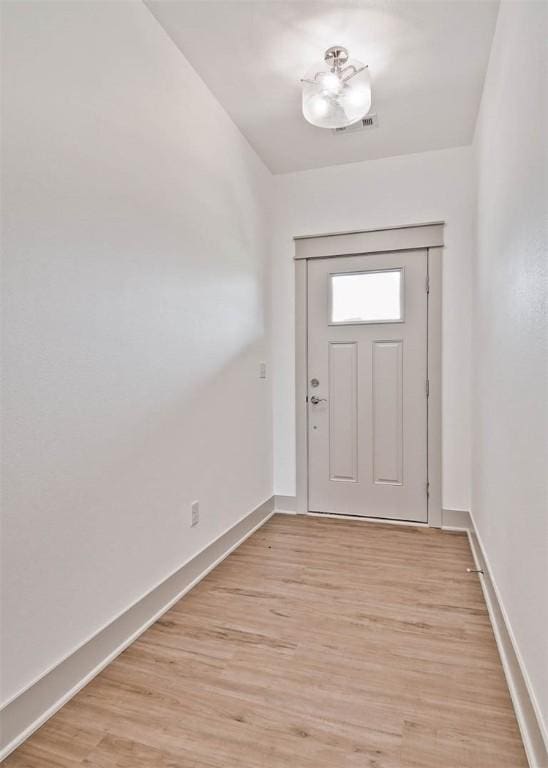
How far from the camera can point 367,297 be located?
11.7 feet

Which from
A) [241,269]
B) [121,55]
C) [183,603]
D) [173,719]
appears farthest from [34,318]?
[241,269]

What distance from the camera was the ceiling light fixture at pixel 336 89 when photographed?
90.5 inches

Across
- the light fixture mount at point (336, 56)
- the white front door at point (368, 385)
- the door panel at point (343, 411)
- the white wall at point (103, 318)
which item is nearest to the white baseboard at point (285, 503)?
the white front door at point (368, 385)

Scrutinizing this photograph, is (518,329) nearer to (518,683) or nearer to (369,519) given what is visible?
(518,683)

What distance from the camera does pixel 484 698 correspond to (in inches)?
62.5

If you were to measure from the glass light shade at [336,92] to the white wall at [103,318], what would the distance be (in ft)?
2.09

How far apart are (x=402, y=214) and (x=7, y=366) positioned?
294cm

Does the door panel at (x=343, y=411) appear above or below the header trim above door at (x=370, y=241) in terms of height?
below

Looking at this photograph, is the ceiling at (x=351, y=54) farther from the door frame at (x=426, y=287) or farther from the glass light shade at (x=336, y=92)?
the door frame at (x=426, y=287)

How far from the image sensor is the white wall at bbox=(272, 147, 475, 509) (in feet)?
10.9

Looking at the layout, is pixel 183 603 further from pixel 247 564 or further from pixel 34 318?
pixel 34 318

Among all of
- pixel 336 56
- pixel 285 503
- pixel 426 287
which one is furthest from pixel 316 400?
pixel 336 56

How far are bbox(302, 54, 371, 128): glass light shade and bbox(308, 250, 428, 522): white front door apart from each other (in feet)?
4.19

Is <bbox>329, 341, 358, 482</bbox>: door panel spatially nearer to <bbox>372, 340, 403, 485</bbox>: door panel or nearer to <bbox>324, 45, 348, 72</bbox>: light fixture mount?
<bbox>372, 340, 403, 485</bbox>: door panel
